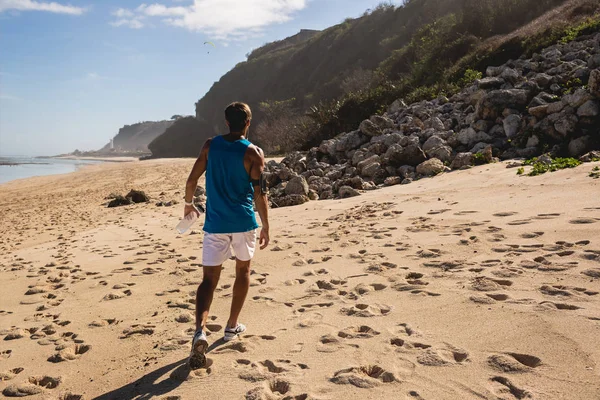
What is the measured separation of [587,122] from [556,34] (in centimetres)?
691

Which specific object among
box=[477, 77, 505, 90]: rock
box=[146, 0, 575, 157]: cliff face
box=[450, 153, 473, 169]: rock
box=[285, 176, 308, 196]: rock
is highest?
box=[146, 0, 575, 157]: cliff face

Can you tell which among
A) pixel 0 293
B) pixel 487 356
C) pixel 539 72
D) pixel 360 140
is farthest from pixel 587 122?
pixel 0 293

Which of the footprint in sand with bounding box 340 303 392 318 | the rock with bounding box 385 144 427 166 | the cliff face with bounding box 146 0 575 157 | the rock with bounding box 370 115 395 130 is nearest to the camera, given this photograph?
the footprint in sand with bounding box 340 303 392 318

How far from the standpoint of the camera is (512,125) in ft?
32.8

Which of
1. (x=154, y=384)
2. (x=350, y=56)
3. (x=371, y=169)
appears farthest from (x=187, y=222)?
(x=350, y=56)

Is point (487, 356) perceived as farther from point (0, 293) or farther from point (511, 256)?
point (0, 293)

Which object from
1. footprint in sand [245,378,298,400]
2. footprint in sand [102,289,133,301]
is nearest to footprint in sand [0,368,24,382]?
footprint in sand [102,289,133,301]

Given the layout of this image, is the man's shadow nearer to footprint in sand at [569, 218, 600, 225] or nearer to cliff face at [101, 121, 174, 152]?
footprint in sand at [569, 218, 600, 225]

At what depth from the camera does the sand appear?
262 cm

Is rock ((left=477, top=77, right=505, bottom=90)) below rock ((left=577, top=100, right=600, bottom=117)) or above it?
above

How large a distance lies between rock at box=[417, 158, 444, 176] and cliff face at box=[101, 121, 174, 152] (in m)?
163

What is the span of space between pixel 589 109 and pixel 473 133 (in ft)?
8.03

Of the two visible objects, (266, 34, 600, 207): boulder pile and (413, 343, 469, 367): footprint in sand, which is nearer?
(413, 343, 469, 367): footprint in sand

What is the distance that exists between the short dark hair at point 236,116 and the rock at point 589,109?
8.02 m
